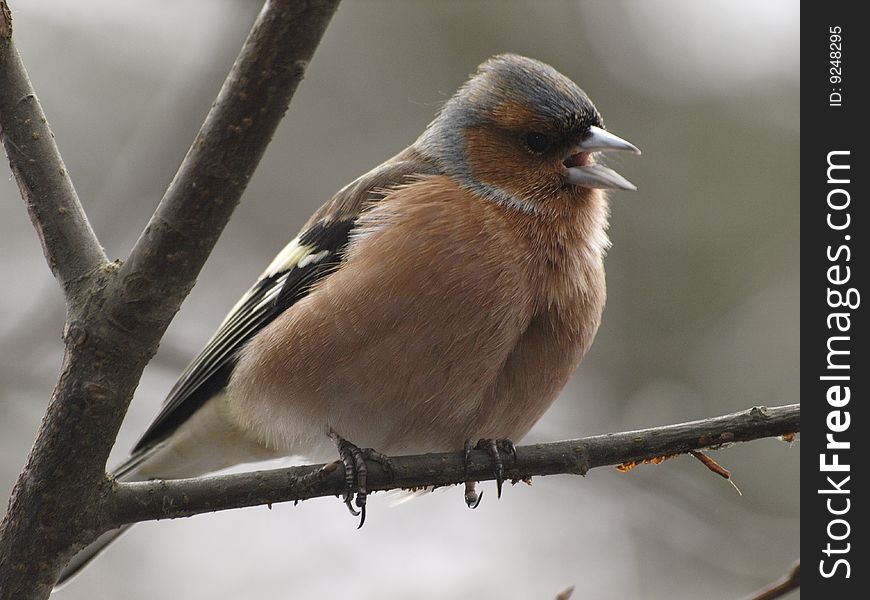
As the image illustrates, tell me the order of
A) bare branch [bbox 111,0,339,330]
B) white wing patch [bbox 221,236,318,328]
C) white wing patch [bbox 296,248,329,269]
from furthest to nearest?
white wing patch [bbox 221,236,318,328] < white wing patch [bbox 296,248,329,269] < bare branch [bbox 111,0,339,330]

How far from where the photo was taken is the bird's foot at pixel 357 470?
12.6 feet

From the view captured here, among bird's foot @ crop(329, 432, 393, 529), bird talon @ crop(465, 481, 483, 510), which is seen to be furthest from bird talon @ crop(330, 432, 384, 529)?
bird talon @ crop(465, 481, 483, 510)

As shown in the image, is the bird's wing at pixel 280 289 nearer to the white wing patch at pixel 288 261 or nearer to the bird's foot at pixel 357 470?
the white wing patch at pixel 288 261

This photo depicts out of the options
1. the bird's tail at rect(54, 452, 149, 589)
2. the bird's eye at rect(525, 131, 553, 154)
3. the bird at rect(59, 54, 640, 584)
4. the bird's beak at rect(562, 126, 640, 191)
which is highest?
the bird's eye at rect(525, 131, 553, 154)

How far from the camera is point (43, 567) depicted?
336 cm

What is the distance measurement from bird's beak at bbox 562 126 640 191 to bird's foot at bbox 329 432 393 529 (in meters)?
1.85

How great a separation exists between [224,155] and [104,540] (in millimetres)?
2872

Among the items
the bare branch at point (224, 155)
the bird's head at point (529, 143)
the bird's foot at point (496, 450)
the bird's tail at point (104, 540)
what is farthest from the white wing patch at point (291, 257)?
the bare branch at point (224, 155)

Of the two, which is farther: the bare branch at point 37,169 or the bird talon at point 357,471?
the bird talon at point 357,471

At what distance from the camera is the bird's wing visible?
5008mm

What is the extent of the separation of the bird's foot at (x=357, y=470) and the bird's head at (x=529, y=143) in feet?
4.98

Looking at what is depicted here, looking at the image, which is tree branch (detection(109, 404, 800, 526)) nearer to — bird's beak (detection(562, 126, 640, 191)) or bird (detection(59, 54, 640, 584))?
bird (detection(59, 54, 640, 584))
